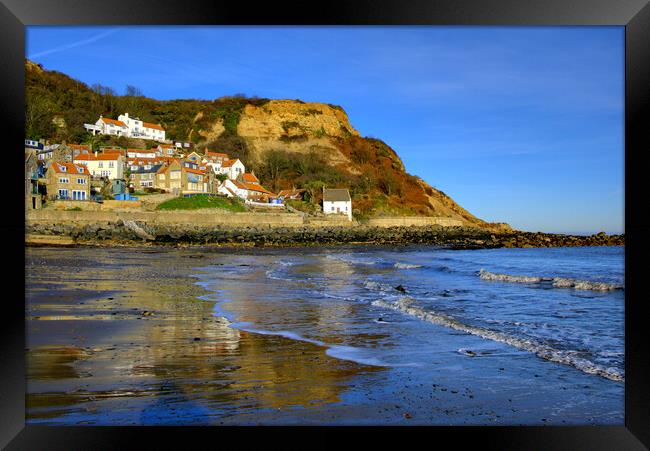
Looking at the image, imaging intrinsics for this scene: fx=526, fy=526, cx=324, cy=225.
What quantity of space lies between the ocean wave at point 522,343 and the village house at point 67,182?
92.6 ft

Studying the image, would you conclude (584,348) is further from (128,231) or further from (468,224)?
(468,224)

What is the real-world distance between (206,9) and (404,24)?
4.11 feet

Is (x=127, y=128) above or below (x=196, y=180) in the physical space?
above

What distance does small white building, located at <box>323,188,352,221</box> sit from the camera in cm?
4503

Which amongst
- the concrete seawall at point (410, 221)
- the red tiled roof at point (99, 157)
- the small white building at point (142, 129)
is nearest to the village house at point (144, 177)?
the red tiled roof at point (99, 157)

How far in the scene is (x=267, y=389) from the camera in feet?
12.0

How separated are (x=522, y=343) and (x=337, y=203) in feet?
132

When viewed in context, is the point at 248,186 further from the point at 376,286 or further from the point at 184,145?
the point at 376,286

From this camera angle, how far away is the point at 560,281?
1234 centimetres

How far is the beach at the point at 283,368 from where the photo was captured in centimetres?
326

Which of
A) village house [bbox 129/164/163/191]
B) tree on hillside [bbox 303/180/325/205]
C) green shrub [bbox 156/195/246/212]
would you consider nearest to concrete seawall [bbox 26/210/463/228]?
green shrub [bbox 156/195/246/212]

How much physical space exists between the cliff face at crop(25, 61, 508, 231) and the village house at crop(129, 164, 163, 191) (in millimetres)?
9167

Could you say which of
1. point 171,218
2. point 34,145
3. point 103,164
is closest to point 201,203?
point 171,218

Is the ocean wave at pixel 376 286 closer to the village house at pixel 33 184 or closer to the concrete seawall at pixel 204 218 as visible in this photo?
the concrete seawall at pixel 204 218
